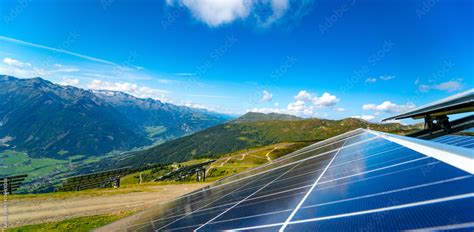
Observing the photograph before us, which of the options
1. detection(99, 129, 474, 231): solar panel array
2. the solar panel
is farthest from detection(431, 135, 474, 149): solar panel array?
detection(99, 129, 474, 231): solar panel array

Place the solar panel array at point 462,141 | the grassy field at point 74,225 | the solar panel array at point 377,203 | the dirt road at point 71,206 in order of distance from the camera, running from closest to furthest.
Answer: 1. the solar panel array at point 377,203
2. the solar panel array at point 462,141
3. the grassy field at point 74,225
4. the dirt road at point 71,206

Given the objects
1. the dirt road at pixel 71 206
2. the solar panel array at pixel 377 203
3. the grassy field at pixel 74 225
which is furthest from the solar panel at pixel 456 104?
the dirt road at pixel 71 206

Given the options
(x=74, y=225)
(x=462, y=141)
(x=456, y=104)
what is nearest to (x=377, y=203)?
Result: (x=456, y=104)

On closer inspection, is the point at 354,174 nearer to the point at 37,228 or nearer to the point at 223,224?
the point at 223,224

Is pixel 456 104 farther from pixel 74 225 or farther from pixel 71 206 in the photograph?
pixel 71 206

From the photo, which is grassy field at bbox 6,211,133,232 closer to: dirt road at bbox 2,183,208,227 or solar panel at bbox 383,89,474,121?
dirt road at bbox 2,183,208,227

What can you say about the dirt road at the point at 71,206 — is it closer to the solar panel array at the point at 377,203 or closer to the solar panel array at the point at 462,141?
the solar panel array at the point at 377,203

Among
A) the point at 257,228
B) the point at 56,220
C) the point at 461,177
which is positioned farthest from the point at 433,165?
the point at 56,220

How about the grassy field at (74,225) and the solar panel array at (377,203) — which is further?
the grassy field at (74,225)
